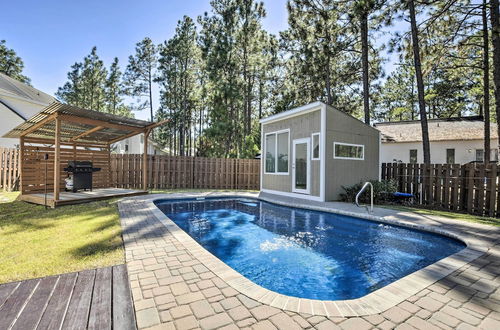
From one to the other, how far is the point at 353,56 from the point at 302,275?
1408 cm

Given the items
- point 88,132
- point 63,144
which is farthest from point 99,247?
point 63,144

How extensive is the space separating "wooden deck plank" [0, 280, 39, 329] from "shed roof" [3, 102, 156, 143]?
5.21 metres

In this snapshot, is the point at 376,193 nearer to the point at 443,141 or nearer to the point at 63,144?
the point at 63,144

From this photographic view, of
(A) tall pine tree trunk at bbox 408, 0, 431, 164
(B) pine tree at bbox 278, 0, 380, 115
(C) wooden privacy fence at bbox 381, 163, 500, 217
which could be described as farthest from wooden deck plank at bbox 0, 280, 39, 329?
(B) pine tree at bbox 278, 0, 380, 115

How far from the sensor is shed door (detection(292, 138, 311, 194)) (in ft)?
28.3

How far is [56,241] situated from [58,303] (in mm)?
2076

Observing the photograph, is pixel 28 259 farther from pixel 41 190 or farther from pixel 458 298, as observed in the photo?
pixel 41 190

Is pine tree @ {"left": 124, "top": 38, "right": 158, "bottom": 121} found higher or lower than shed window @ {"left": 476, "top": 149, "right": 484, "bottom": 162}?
higher

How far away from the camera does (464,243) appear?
3.94 meters

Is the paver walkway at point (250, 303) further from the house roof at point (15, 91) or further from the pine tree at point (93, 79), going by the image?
the pine tree at point (93, 79)

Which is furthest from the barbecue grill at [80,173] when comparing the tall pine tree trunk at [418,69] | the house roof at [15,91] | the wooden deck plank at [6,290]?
the tall pine tree trunk at [418,69]

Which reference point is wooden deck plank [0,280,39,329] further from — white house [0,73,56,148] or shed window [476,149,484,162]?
shed window [476,149,484,162]

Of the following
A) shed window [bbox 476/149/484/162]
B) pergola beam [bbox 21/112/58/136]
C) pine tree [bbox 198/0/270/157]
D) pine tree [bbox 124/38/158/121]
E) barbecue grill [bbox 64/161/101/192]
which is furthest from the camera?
pine tree [bbox 124/38/158/121]

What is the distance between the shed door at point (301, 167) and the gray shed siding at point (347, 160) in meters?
0.76
